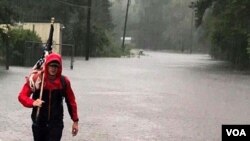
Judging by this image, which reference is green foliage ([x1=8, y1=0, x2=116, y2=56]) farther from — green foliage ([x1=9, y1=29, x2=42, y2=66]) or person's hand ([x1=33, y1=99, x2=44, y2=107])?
person's hand ([x1=33, y1=99, x2=44, y2=107])

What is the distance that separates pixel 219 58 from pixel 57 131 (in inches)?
2941

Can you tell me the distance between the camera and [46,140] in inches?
261

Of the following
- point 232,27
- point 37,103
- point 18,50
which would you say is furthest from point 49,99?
point 232,27

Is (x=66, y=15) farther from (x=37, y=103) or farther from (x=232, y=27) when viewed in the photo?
(x=37, y=103)

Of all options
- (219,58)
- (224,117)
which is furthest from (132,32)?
(224,117)

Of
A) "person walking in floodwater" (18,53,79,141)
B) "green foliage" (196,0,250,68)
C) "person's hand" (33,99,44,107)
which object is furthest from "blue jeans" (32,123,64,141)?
"green foliage" (196,0,250,68)

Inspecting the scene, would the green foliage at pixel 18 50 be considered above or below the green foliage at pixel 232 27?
below

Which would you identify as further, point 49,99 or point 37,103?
point 49,99

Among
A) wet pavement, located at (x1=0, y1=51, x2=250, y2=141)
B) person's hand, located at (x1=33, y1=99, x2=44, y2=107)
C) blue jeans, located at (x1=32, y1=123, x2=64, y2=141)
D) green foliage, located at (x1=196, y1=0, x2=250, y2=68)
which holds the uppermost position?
green foliage, located at (x1=196, y1=0, x2=250, y2=68)

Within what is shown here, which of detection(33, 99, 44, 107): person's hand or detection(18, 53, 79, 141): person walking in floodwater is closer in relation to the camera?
detection(33, 99, 44, 107): person's hand

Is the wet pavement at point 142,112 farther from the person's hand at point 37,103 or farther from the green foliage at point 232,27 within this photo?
the green foliage at point 232,27

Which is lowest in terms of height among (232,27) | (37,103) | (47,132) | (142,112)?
(142,112)

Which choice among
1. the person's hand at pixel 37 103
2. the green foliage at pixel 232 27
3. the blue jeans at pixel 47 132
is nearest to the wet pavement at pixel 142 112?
the blue jeans at pixel 47 132

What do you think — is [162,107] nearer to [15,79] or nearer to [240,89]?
[240,89]
